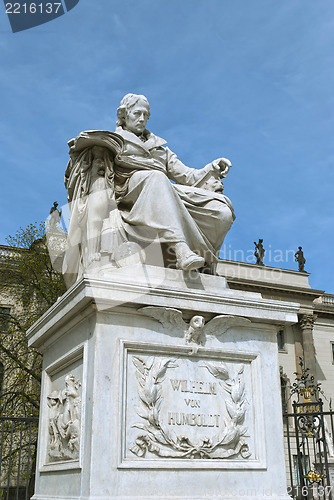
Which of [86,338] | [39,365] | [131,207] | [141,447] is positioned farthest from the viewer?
[39,365]

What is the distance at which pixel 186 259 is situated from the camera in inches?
154

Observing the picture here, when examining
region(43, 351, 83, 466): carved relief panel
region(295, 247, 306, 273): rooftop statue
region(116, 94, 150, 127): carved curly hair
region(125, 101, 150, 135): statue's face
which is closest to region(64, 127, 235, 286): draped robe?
region(125, 101, 150, 135): statue's face

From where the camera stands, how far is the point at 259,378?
387 cm

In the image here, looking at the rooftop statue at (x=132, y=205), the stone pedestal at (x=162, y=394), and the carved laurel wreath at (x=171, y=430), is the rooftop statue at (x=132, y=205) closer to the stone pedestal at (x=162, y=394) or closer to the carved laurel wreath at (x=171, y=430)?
the stone pedestal at (x=162, y=394)

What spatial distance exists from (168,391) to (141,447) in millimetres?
390

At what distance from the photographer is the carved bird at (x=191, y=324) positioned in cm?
364

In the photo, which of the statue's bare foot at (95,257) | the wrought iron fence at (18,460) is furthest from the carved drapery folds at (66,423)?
the wrought iron fence at (18,460)

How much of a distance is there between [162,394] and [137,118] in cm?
259

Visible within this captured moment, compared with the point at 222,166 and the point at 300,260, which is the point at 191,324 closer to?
the point at 222,166

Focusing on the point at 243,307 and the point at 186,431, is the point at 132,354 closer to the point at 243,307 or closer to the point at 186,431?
the point at 186,431

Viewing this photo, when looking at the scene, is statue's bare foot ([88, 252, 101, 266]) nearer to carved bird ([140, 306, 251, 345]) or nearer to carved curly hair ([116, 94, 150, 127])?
carved bird ([140, 306, 251, 345])

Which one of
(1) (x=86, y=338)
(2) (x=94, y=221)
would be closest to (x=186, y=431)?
(1) (x=86, y=338)

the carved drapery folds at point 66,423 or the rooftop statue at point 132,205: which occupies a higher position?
the rooftop statue at point 132,205

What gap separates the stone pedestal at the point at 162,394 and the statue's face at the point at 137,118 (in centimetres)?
161
